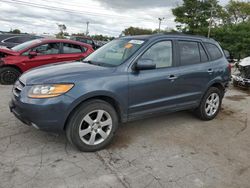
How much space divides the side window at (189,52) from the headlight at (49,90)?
2153mm

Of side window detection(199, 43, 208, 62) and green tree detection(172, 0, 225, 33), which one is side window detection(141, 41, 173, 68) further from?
green tree detection(172, 0, 225, 33)

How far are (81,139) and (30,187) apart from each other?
904 millimetres

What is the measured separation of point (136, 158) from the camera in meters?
3.32

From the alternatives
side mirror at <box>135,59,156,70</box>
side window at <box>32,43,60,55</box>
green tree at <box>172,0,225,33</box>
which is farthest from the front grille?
green tree at <box>172,0,225,33</box>

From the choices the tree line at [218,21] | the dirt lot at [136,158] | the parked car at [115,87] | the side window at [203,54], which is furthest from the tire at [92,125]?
the tree line at [218,21]

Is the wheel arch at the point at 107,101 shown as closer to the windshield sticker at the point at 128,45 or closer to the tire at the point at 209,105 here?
the windshield sticker at the point at 128,45

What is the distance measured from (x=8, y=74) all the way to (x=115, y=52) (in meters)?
4.37

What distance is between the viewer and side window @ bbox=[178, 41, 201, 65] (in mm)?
4273

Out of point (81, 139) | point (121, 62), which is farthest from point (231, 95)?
point (81, 139)

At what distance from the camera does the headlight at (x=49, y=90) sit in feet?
9.93

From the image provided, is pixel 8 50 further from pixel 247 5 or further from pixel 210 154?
pixel 247 5

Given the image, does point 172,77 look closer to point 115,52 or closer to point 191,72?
point 191,72

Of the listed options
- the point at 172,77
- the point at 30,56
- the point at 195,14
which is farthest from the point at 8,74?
the point at 195,14

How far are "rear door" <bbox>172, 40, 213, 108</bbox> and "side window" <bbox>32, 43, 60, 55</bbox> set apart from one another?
4552 mm
